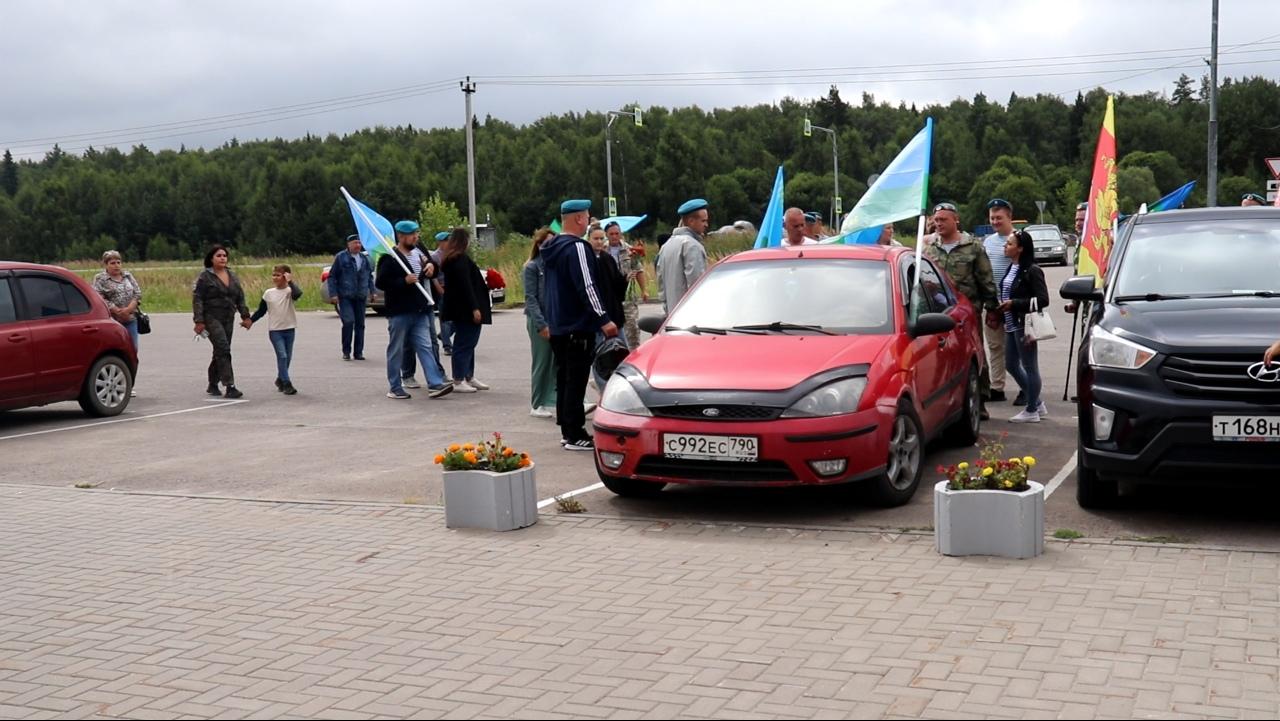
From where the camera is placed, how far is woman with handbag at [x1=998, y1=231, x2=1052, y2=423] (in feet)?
38.6

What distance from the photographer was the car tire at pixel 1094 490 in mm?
8227

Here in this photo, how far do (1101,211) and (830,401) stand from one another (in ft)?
21.2

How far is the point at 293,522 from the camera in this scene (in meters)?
8.67

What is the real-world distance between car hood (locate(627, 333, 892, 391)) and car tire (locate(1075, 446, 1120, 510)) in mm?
1399

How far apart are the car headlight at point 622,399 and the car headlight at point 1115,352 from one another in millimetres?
2592

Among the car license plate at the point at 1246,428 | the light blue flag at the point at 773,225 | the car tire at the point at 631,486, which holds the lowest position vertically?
the car tire at the point at 631,486

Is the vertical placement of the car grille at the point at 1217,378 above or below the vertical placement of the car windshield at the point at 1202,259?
below

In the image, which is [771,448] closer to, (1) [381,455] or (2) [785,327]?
(2) [785,327]

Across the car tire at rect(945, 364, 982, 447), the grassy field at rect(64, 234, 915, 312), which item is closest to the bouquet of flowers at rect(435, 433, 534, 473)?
the car tire at rect(945, 364, 982, 447)

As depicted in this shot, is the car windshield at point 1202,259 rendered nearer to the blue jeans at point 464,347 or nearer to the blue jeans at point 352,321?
the blue jeans at point 464,347

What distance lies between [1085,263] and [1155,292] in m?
4.71

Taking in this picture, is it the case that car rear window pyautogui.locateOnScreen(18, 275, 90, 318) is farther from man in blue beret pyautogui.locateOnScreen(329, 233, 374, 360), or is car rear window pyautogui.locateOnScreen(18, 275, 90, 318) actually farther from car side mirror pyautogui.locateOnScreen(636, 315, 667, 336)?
car side mirror pyautogui.locateOnScreen(636, 315, 667, 336)

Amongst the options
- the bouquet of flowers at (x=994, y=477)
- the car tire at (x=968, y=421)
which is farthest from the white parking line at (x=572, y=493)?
the car tire at (x=968, y=421)

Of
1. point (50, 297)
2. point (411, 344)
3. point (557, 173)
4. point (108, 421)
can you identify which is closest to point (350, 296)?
point (411, 344)
